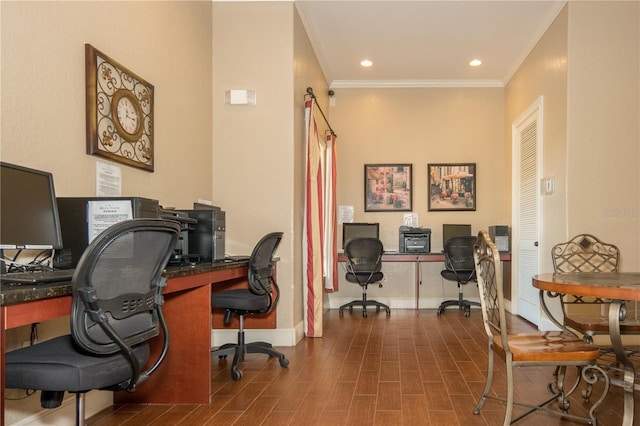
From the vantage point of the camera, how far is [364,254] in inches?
248

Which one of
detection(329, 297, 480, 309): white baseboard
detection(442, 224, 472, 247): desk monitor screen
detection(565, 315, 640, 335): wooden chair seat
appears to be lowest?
detection(329, 297, 480, 309): white baseboard

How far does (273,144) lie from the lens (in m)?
4.51

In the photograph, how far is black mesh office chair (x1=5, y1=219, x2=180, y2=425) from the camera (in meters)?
1.62

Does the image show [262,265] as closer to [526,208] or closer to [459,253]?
[459,253]

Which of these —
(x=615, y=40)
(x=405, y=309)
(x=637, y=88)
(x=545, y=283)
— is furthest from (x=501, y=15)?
(x=405, y=309)

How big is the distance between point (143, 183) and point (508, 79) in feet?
17.2

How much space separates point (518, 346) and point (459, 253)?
393 centimetres

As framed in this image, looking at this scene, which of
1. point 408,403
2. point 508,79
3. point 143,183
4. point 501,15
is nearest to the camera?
point 408,403

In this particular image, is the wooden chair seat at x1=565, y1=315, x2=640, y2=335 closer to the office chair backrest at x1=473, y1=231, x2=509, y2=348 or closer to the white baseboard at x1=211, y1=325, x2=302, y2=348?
the office chair backrest at x1=473, y1=231, x2=509, y2=348

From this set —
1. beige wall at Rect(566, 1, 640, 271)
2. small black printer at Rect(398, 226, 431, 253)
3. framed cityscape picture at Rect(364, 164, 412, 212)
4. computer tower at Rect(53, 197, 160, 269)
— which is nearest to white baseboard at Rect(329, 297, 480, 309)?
small black printer at Rect(398, 226, 431, 253)

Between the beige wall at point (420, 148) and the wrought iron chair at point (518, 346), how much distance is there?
4.25m

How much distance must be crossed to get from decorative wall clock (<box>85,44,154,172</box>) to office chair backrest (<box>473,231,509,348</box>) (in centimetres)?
208

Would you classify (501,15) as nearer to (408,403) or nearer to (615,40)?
(615,40)

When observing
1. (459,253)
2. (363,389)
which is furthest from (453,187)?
(363,389)
